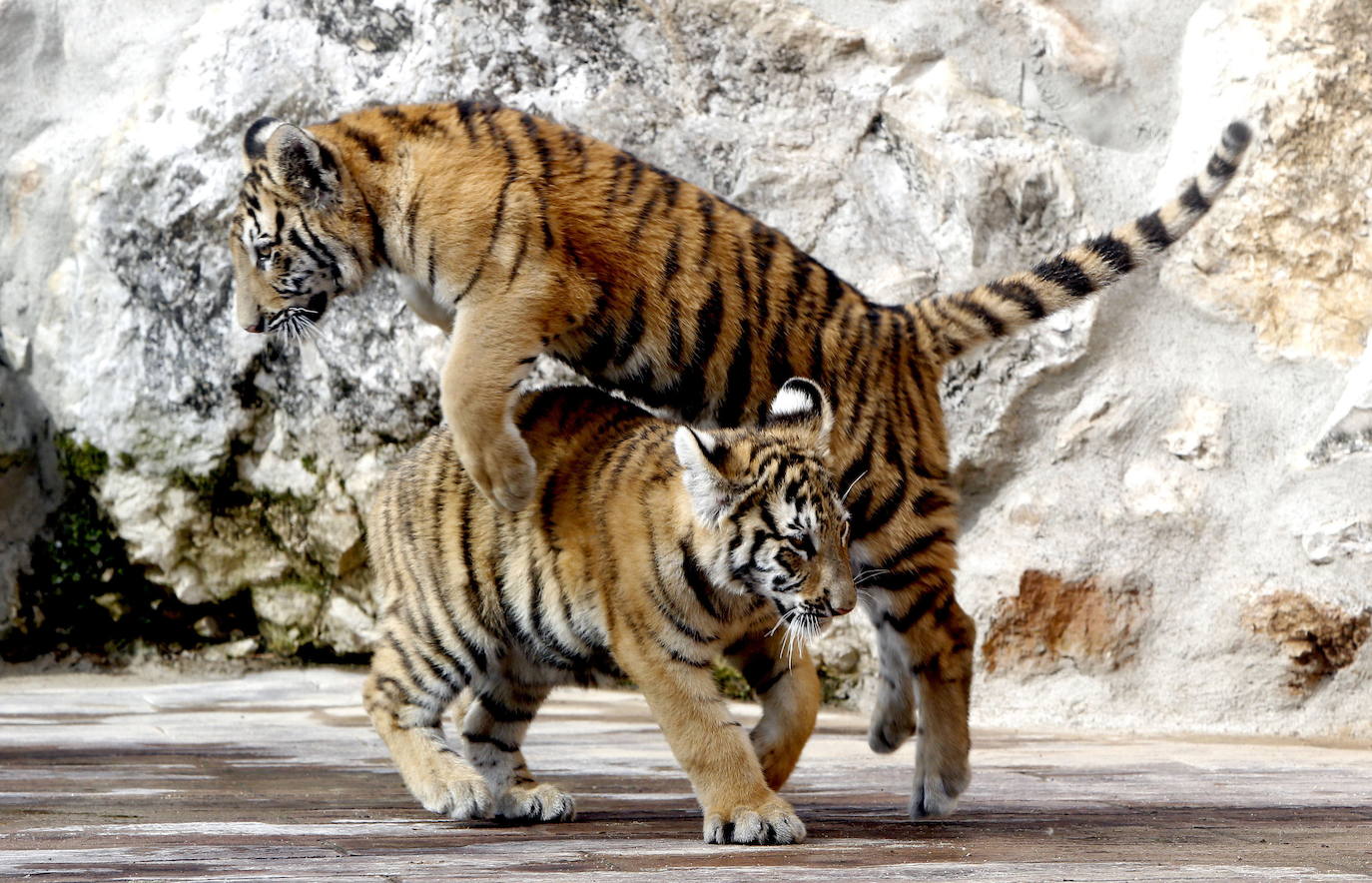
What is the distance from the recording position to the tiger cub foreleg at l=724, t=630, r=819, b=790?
3.67 metres

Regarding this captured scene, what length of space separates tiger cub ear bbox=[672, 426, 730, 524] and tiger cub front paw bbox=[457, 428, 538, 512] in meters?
0.50

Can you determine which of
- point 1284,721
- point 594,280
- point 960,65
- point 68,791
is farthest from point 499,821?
point 960,65

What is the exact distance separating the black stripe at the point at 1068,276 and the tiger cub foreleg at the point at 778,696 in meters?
1.16

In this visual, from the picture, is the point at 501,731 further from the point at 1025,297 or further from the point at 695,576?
the point at 1025,297

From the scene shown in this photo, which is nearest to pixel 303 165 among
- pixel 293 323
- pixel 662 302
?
pixel 293 323

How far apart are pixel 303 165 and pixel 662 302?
1.01m

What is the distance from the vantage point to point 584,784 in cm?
414

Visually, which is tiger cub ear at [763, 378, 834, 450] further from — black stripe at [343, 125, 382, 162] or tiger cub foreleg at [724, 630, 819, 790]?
black stripe at [343, 125, 382, 162]

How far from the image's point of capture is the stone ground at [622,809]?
2656 millimetres

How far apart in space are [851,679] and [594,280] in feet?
9.33

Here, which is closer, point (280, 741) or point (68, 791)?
point (68, 791)

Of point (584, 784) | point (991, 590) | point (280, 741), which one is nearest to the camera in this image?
point (584, 784)

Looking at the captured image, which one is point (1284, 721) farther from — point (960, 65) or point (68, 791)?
point (68, 791)

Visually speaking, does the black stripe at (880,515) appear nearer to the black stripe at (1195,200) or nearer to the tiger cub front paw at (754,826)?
the tiger cub front paw at (754,826)
